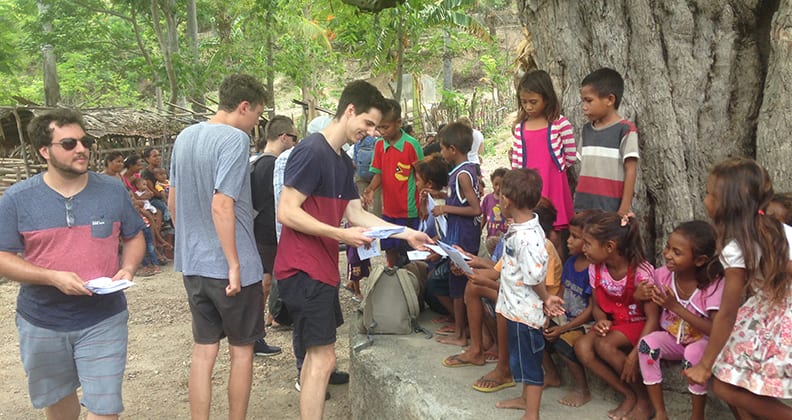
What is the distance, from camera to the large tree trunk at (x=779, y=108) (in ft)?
11.9

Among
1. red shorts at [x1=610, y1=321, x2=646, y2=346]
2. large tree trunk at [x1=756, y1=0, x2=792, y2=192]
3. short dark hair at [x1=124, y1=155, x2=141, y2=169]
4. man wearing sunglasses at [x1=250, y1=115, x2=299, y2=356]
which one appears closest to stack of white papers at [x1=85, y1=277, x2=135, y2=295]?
man wearing sunglasses at [x1=250, y1=115, x2=299, y2=356]

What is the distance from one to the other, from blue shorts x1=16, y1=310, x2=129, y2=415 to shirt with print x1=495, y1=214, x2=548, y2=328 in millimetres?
2009

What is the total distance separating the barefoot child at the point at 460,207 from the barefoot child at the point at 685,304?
4.72ft

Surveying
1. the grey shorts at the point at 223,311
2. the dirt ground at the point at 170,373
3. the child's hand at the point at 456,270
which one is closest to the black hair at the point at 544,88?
the child's hand at the point at 456,270

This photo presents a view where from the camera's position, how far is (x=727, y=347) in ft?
9.11

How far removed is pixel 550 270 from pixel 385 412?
4.23ft

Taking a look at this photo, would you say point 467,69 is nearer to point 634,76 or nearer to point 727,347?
point 634,76

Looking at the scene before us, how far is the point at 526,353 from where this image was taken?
3164mm

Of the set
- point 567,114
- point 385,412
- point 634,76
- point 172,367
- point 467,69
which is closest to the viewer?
point 385,412

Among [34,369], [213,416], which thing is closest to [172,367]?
[213,416]

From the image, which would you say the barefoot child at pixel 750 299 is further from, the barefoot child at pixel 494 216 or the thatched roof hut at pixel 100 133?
the thatched roof hut at pixel 100 133

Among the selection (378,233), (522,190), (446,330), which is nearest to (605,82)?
(522,190)

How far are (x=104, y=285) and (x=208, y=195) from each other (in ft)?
2.53

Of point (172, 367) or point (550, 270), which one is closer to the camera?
point (550, 270)
